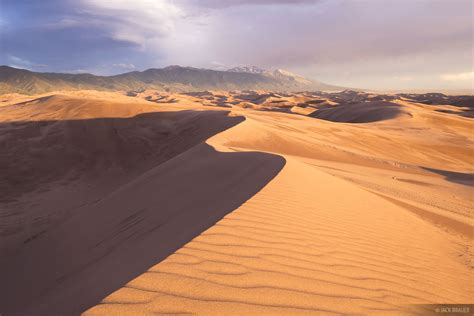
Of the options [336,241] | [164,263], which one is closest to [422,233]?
[336,241]

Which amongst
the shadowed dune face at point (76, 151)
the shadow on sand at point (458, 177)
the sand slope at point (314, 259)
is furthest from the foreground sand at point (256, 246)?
the shadowed dune face at point (76, 151)

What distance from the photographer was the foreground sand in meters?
2.41

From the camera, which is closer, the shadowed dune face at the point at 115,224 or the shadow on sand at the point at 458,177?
the shadowed dune face at the point at 115,224

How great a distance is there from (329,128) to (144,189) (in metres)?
15.7

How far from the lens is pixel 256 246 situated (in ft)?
10.1

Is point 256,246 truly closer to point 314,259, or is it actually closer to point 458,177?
point 314,259

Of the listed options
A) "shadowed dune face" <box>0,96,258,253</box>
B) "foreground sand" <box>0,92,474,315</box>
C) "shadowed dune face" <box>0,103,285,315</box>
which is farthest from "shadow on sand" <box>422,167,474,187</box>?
"shadowed dune face" <box>0,96,258,253</box>

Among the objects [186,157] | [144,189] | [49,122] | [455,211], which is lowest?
[455,211]

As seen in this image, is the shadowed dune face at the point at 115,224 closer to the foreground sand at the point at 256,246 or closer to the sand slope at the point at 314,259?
the foreground sand at the point at 256,246

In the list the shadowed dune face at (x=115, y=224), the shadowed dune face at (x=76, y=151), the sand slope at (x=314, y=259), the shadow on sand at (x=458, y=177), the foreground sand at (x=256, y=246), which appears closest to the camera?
the sand slope at (x=314, y=259)

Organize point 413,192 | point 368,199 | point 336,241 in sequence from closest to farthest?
point 336,241
point 368,199
point 413,192

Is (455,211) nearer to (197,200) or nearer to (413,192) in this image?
(413,192)

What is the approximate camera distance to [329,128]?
20.1m

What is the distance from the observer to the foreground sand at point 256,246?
241 centimetres
